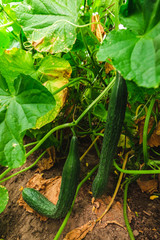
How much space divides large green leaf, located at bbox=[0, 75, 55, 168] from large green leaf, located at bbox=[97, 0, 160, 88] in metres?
0.28

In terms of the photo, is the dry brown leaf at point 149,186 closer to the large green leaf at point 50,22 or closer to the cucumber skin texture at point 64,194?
A: the cucumber skin texture at point 64,194

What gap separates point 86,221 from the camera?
0.98m

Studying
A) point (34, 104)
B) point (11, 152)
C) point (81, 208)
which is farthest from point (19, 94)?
point (81, 208)

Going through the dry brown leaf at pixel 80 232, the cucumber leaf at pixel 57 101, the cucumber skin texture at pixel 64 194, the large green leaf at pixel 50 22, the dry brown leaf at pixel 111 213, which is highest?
the large green leaf at pixel 50 22

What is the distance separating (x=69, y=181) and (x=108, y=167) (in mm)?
206

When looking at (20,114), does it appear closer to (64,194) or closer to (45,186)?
(64,194)

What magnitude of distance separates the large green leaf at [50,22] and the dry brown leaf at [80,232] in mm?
895

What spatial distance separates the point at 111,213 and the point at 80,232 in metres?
0.20

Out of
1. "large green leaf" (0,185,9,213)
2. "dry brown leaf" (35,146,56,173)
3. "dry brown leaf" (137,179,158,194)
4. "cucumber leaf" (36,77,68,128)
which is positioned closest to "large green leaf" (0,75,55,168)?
"cucumber leaf" (36,77,68,128)

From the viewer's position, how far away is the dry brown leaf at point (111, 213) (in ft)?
3.15

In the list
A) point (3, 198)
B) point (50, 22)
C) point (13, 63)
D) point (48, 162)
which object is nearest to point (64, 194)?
point (3, 198)

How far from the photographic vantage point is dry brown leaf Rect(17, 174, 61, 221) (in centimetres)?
115

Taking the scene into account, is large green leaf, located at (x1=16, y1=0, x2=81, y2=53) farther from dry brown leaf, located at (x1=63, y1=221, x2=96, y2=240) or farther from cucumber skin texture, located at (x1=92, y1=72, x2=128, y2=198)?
dry brown leaf, located at (x1=63, y1=221, x2=96, y2=240)

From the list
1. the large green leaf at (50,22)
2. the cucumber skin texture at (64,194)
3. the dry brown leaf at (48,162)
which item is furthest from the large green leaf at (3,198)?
the large green leaf at (50,22)
